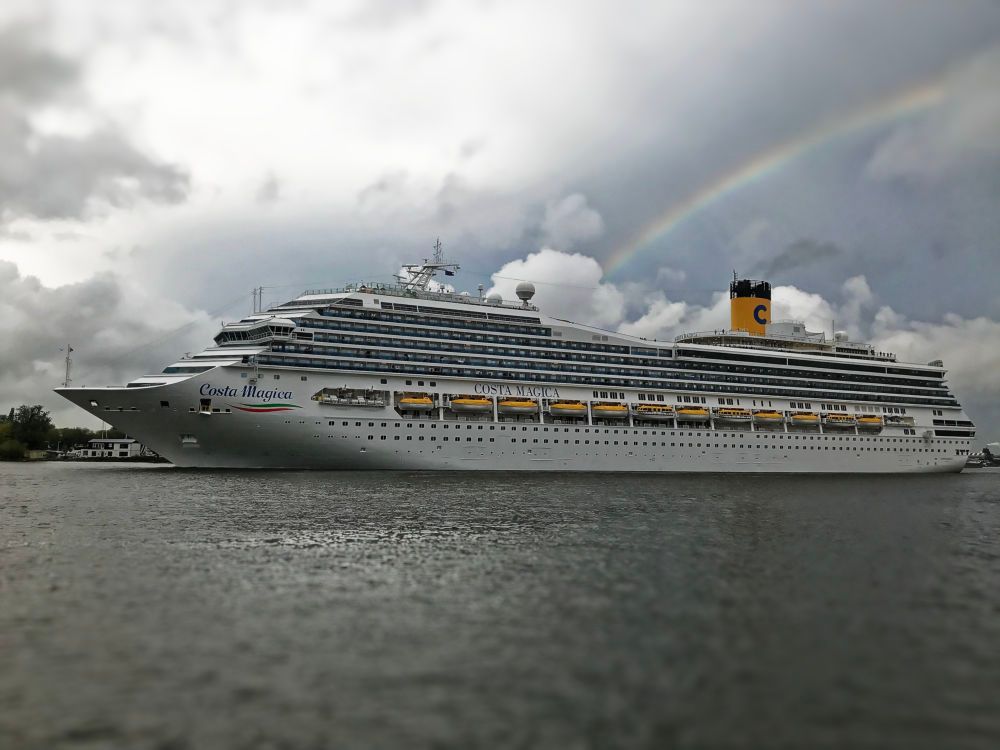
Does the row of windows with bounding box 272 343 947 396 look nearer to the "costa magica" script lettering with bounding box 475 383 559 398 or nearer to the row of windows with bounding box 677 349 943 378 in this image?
the row of windows with bounding box 677 349 943 378

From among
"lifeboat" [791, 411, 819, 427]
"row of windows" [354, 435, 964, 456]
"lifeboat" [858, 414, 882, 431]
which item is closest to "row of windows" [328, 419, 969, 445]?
"row of windows" [354, 435, 964, 456]

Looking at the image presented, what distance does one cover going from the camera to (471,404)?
69625mm

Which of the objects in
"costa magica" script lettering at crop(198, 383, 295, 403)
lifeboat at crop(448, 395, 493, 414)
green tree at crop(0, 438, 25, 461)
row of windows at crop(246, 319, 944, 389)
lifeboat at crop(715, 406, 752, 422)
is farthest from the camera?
green tree at crop(0, 438, 25, 461)

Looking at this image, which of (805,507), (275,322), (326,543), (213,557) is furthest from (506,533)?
(275,322)

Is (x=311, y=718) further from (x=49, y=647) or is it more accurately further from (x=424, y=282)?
(x=424, y=282)

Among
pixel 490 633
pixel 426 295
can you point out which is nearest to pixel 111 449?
pixel 426 295

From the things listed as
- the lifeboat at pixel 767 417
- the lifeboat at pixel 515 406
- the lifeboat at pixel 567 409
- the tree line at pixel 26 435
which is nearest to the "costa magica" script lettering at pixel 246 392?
the lifeboat at pixel 515 406

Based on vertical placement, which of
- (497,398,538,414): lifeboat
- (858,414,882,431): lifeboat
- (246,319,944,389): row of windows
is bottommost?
(858,414,882,431): lifeboat

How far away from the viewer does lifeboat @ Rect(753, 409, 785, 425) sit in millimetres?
85688

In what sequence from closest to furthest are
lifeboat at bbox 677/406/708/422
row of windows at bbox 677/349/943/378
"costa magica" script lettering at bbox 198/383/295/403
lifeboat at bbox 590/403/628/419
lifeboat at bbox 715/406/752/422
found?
"costa magica" script lettering at bbox 198/383/295/403 < lifeboat at bbox 590/403/628/419 < lifeboat at bbox 677/406/708/422 < lifeboat at bbox 715/406/752/422 < row of windows at bbox 677/349/943/378

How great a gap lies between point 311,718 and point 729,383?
3157 inches

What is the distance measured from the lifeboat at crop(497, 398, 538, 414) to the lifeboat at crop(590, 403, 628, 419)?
25.8 ft

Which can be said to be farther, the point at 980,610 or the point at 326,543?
the point at 326,543

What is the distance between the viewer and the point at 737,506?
4656 cm
